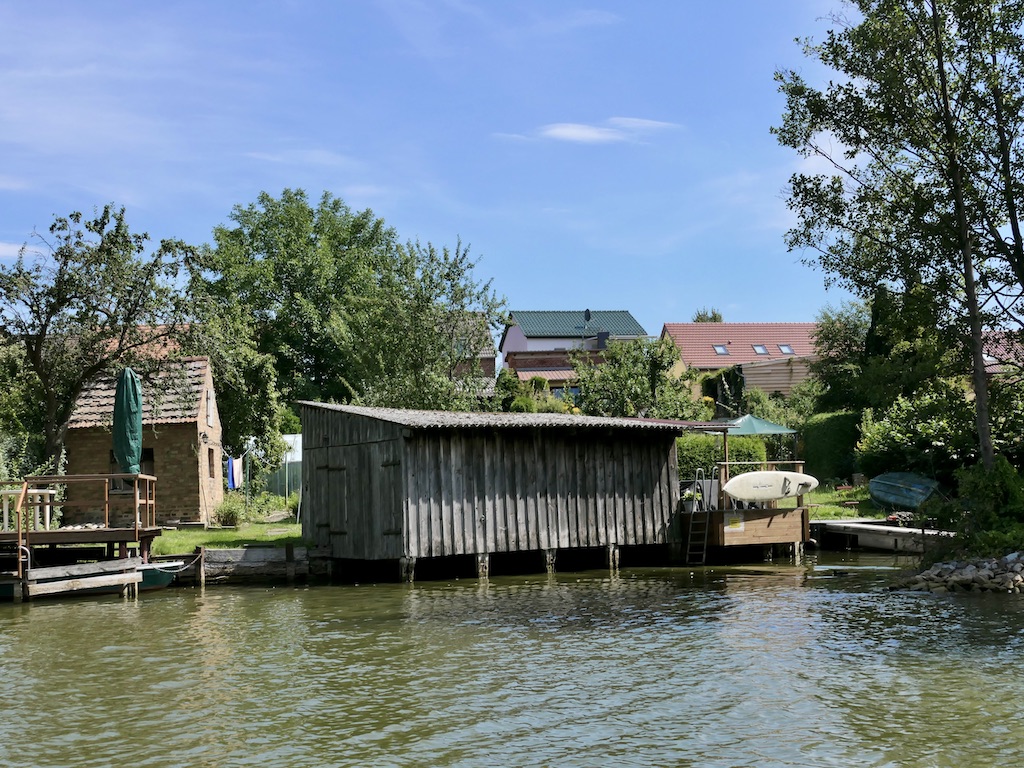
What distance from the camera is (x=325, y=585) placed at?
71.8 ft

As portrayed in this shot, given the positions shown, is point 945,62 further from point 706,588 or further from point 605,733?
Result: point 605,733

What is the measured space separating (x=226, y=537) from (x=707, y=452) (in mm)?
14326

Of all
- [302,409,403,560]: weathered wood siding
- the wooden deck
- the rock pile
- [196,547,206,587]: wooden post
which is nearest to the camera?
the rock pile

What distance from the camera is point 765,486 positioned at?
23.7 metres

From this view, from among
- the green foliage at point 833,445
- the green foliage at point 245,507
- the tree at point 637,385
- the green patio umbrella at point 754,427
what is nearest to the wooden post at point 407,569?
the green foliage at point 245,507

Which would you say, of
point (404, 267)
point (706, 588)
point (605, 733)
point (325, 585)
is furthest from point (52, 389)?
point (605, 733)

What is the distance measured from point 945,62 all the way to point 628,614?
1298 cm

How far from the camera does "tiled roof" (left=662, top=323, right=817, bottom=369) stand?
193ft

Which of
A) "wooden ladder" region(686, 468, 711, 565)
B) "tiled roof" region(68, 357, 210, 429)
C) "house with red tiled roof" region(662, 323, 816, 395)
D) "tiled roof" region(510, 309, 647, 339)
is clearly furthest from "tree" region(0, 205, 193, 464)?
"tiled roof" region(510, 309, 647, 339)

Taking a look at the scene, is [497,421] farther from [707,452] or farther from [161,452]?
[707,452]

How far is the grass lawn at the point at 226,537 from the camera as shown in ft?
76.7

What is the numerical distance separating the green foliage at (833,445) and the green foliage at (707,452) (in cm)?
417

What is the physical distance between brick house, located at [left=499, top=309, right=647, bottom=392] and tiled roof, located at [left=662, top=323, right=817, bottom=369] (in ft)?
27.7

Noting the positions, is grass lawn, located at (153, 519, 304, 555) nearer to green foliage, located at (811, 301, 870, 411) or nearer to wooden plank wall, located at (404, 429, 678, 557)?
wooden plank wall, located at (404, 429, 678, 557)
